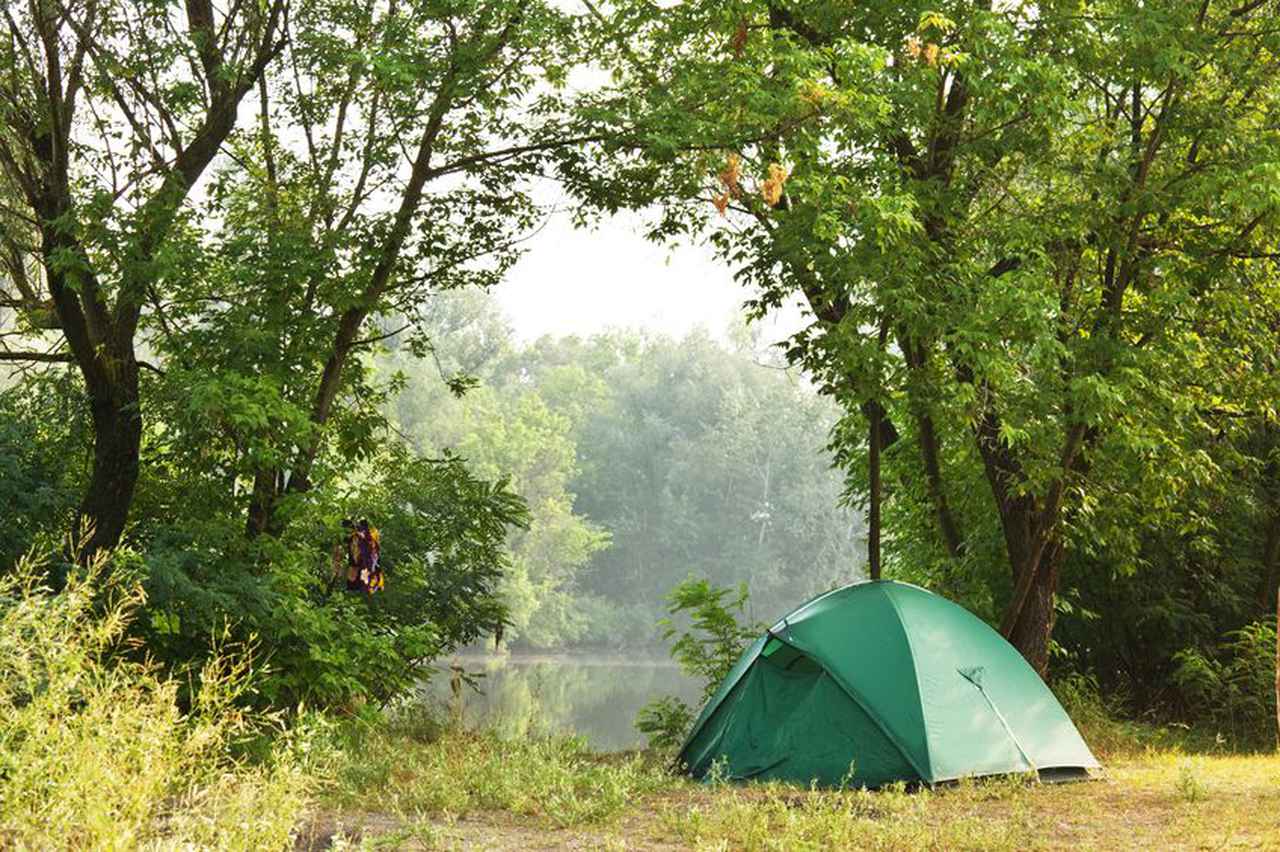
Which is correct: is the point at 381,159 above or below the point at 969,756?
above

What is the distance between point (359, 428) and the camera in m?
11.4

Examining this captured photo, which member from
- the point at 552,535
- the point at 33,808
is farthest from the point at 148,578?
the point at 552,535

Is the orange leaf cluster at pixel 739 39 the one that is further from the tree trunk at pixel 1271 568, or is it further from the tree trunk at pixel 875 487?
the tree trunk at pixel 1271 568

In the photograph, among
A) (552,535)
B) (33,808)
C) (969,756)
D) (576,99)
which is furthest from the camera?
(552,535)

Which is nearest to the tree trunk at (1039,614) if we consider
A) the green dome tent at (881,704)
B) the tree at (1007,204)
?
the tree at (1007,204)

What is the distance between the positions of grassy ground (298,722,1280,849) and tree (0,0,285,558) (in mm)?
3194

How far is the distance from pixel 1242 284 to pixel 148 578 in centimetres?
886

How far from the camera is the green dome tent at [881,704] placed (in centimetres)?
816

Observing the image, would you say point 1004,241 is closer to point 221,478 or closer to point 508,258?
point 508,258

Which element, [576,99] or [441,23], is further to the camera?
[576,99]

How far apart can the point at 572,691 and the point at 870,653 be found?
1084 inches

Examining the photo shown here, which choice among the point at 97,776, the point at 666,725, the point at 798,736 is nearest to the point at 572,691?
the point at 666,725

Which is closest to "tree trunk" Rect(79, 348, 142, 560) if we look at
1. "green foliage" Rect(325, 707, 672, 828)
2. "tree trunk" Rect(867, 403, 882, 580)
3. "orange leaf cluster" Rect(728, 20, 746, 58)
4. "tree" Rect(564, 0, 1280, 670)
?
"green foliage" Rect(325, 707, 672, 828)

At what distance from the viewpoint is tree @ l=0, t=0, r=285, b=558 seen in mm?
8758
